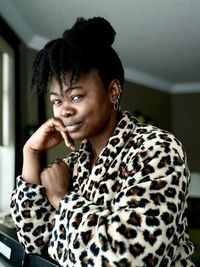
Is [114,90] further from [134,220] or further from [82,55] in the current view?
[134,220]

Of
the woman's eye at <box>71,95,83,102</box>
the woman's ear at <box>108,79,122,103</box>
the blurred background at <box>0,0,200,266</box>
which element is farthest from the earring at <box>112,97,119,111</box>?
the blurred background at <box>0,0,200,266</box>

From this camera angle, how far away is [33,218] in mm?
977

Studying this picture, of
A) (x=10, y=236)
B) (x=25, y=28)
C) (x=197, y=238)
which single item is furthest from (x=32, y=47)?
(x=10, y=236)

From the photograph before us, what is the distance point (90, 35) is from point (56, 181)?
1.30 ft

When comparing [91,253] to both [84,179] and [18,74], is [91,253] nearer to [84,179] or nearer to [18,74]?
[84,179]

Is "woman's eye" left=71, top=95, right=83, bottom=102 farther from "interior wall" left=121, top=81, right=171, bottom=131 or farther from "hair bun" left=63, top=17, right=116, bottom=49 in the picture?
"interior wall" left=121, top=81, right=171, bottom=131

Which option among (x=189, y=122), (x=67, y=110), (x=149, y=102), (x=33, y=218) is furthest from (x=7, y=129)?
(x=189, y=122)

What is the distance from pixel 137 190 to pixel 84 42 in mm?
402

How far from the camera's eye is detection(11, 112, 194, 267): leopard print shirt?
65cm

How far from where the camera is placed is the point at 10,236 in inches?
43.0

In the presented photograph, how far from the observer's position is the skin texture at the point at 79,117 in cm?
87

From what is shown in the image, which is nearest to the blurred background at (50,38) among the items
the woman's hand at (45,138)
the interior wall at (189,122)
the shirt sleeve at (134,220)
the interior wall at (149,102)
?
the interior wall at (149,102)

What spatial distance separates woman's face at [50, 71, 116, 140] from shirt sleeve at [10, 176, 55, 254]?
0.21 m

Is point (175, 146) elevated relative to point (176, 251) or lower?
elevated
